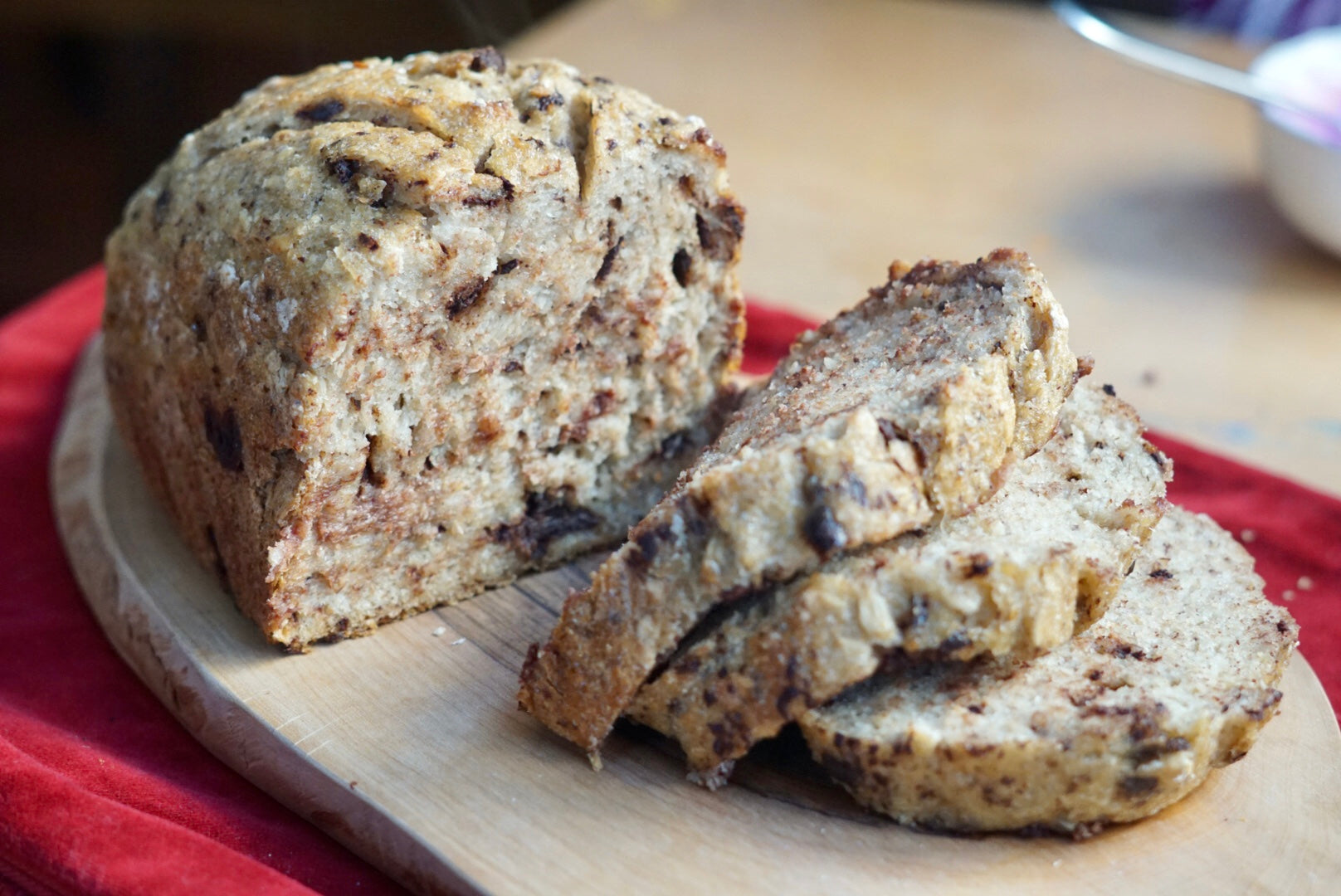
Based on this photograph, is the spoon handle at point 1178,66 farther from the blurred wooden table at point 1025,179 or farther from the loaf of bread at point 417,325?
the loaf of bread at point 417,325

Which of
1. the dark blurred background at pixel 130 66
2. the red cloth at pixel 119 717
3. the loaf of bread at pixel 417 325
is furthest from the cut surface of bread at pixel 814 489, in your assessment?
the dark blurred background at pixel 130 66

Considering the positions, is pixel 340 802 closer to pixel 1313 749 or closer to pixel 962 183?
pixel 1313 749

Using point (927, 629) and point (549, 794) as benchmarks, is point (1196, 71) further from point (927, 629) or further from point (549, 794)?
point (549, 794)

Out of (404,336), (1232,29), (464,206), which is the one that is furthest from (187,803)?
(1232,29)

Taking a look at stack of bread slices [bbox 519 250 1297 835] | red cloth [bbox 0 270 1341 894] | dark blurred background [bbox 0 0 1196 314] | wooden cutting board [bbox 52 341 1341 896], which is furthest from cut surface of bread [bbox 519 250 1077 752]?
dark blurred background [bbox 0 0 1196 314]

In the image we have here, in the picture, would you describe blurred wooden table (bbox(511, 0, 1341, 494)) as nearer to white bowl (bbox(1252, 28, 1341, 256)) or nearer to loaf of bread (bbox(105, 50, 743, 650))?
white bowl (bbox(1252, 28, 1341, 256))
